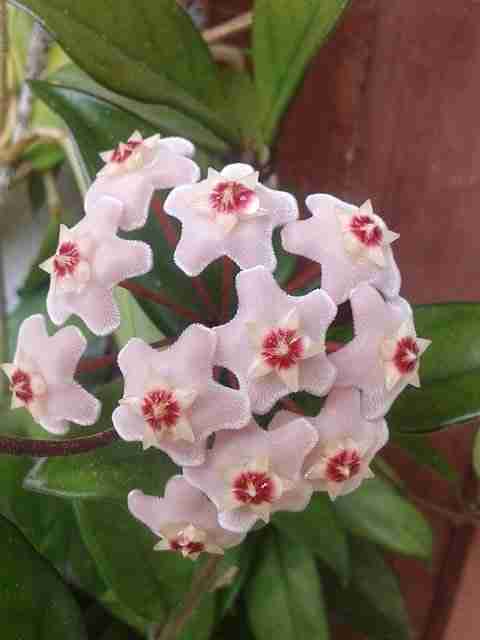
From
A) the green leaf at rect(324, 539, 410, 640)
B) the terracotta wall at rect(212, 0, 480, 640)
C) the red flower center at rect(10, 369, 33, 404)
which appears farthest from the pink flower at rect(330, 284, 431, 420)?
the green leaf at rect(324, 539, 410, 640)

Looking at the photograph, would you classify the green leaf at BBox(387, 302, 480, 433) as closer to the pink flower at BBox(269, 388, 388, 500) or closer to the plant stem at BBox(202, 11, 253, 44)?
the pink flower at BBox(269, 388, 388, 500)

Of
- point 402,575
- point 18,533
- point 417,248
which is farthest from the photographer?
point 402,575

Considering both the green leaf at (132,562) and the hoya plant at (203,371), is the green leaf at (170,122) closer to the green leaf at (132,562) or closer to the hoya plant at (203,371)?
the hoya plant at (203,371)

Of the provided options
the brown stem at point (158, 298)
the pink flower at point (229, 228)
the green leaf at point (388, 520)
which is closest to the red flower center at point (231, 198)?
the pink flower at point (229, 228)

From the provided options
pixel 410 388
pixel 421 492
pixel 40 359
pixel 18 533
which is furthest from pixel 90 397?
pixel 421 492

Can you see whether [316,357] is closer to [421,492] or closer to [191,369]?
[191,369]

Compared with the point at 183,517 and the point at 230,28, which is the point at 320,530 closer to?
the point at 183,517
